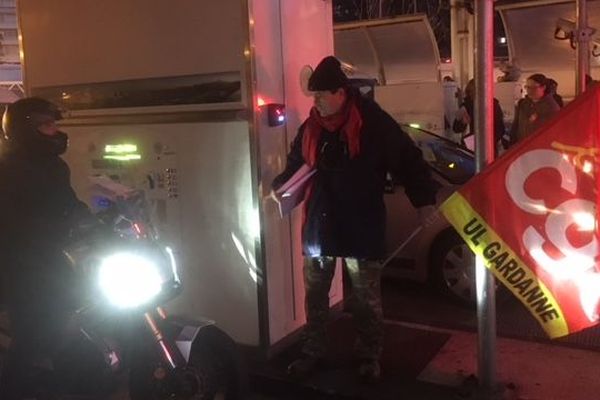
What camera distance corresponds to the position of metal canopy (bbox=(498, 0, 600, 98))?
1216 cm

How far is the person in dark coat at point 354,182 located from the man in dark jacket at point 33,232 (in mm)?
1395

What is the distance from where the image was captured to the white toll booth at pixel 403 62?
13.0 metres

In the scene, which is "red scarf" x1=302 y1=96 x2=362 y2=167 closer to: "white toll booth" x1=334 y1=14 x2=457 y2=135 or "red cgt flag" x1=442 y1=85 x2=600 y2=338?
"red cgt flag" x1=442 y1=85 x2=600 y2=338

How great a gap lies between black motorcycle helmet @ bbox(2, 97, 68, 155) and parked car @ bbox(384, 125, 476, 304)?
10.5 ft

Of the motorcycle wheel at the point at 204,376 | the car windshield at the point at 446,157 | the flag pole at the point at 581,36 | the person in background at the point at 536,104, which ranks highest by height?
the flag pole at the point at 581,36

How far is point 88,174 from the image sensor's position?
5758 millimetres

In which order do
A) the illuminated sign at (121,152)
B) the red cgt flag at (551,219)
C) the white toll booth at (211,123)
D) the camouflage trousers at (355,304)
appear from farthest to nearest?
1. the illuminated sign at (121,152)
2. the white toll booth at (211,123)
3. the camouflage trousers at (355,304)
4. the red cgt flag at (551,219)

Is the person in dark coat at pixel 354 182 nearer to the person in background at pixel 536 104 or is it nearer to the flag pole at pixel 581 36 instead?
the person in background at pixel 536 104

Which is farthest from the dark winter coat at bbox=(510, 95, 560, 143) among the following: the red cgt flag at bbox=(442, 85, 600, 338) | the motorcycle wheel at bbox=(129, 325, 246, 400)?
the motorcycle wheel at bbox=(129, 325, 246, 400)

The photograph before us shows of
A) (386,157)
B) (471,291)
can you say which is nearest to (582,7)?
(471,291)

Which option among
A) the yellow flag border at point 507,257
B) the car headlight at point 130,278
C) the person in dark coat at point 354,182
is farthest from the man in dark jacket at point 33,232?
the yellow flag border at point 507,257

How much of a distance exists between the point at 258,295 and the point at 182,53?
67.7 inches

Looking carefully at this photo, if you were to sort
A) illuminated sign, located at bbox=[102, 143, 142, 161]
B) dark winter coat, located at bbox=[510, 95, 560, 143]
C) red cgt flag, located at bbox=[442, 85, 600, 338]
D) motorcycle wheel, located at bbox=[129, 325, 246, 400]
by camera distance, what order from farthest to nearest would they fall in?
dark winter coat, located at bbox=[510, 95, 560, 143]
illuminated sign, located at bbox=[102, 143, 142, 161]
motorcycle wheel, located at bbox=[129, 325, 246, 400]
red cgt flag, located at bbox=[442, 85, 600, 338]

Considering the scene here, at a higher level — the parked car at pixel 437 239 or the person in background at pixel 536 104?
the person in background at pixel 536 104
